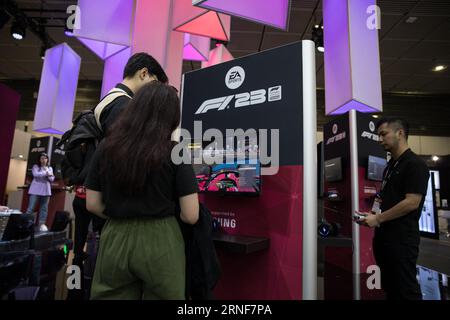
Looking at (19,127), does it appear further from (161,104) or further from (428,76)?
(428,76)

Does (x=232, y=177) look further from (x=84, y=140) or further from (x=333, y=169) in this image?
(x=333, y=169)

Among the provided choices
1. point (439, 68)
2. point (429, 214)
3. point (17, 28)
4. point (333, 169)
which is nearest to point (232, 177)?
point (333, 169)

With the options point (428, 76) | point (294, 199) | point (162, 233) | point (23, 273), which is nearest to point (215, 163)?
point (294, 199)

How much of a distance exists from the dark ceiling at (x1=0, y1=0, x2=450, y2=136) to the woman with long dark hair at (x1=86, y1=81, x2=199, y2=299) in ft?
17.2

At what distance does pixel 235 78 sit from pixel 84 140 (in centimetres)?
109

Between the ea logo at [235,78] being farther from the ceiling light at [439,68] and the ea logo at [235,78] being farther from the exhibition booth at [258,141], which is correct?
the ceiling light at [439,68]

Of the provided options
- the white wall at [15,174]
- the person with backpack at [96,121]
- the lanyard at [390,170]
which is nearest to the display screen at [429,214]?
the lanyard at [390,170]

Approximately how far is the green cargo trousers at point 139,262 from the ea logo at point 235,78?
1228mm

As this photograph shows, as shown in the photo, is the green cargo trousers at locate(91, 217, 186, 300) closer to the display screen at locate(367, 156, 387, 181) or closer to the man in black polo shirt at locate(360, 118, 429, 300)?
the man in black polo shirt at locate(360, 118, 429, 300)

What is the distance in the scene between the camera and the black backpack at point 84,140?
4.89ft

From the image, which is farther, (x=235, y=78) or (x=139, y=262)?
(x=235, y=78)

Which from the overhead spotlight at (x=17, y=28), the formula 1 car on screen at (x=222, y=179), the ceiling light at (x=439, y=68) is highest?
the ceiling light at (x=439, y=68)

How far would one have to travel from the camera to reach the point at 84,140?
152 cm
